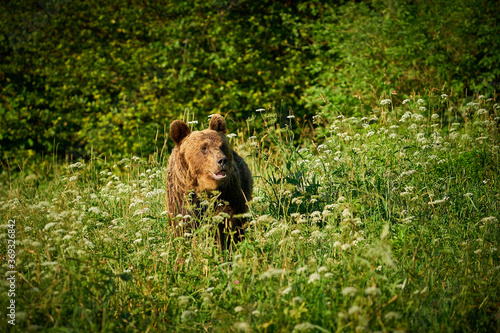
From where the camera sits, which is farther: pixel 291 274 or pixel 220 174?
pixel 220 174

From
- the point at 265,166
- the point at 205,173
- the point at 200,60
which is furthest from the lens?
the point at 200,60

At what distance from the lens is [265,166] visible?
561 centimetres

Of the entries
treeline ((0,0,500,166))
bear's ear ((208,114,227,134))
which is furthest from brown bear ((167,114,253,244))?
treeline ((0,0,500,166))

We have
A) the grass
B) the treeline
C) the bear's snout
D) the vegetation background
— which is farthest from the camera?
the treeline

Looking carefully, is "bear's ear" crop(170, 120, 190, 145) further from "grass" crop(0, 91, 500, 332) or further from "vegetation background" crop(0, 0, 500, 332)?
"grass" crop(0, 91, 500, 332)

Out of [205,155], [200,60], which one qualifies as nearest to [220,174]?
[205,155]

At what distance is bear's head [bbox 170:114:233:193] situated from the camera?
13.2ft

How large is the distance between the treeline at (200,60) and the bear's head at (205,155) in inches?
200

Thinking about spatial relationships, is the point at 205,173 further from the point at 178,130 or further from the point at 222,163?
the point at 178,130

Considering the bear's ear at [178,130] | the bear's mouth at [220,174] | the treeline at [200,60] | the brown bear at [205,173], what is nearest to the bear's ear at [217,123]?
the brown bear at [205,173]

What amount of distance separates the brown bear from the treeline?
5.14 meters

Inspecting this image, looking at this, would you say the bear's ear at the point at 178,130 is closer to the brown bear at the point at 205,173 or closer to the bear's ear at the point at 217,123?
the brown bear at the point at 205,173

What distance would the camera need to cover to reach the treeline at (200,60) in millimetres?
9133

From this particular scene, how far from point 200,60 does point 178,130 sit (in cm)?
731
